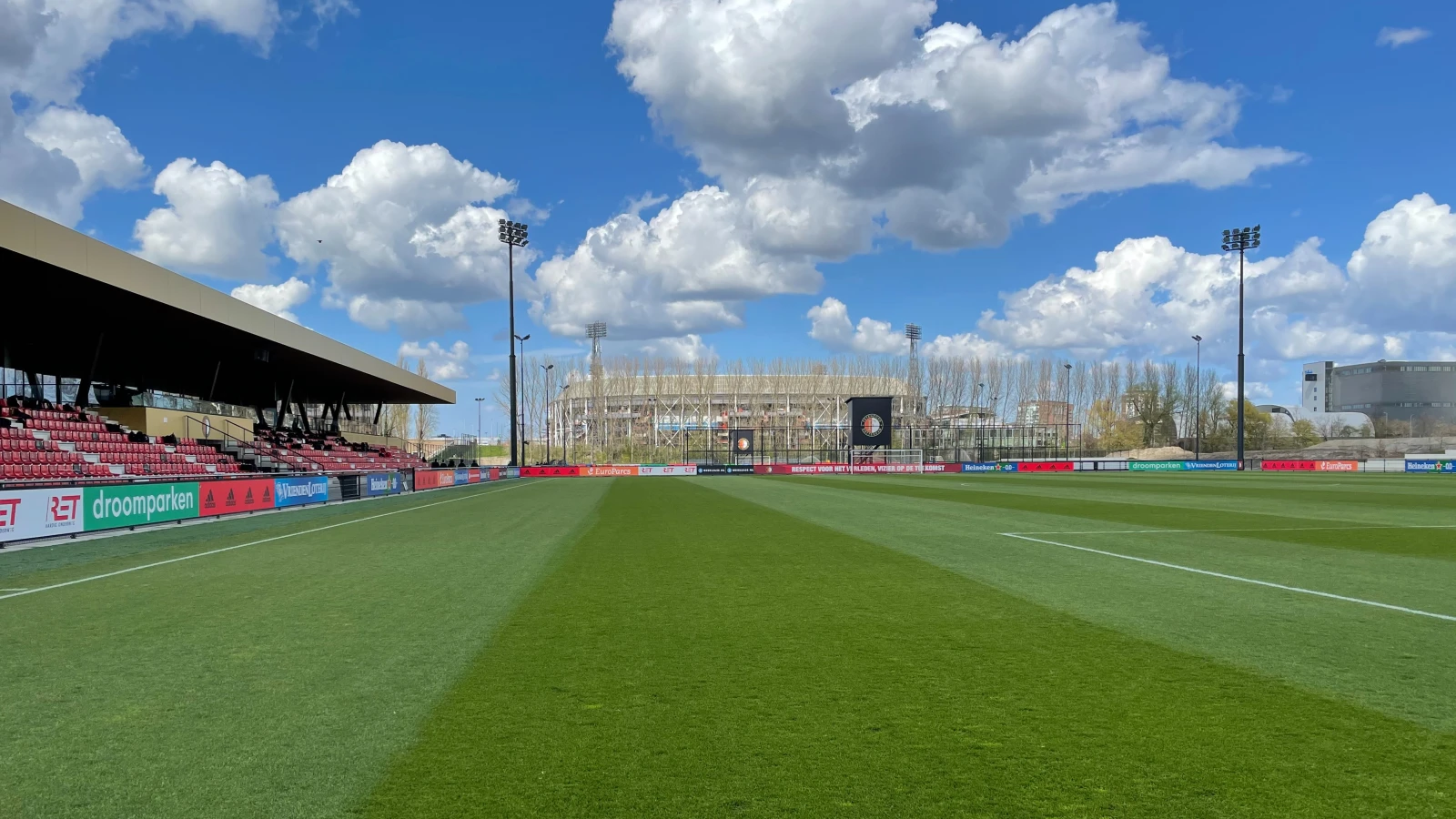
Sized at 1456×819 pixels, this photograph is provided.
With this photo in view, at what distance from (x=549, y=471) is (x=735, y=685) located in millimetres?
51990

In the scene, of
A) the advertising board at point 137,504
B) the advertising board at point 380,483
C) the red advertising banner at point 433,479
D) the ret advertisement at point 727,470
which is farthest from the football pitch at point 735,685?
the ret advertisement at point 727,470

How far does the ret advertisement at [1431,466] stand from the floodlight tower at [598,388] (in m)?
65.2

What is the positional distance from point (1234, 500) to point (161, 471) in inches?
1202

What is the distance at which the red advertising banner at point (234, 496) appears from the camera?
19.0 m

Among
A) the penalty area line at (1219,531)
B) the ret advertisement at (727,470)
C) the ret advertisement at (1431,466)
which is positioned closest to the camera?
the penalty area line at (1219,531)

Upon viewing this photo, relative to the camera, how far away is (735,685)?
17.0 ft

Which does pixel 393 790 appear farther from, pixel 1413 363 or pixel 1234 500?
pixel 1413 363

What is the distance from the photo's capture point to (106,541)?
14555mm

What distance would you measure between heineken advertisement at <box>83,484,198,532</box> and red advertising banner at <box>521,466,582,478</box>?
36.6 m

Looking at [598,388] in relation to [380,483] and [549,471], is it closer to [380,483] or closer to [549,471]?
[549,471]

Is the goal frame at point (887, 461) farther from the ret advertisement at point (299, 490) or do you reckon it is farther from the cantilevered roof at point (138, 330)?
the ret advertisement at point (299, 490)

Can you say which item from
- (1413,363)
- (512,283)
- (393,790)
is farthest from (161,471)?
(1413,363)

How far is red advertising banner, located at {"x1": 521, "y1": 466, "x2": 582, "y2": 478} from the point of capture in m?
55.2

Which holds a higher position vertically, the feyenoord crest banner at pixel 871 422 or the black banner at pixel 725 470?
the feyenoord crest banner at pixel 871 422
